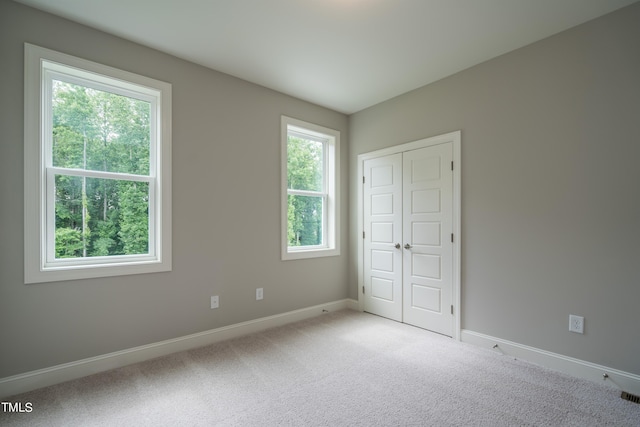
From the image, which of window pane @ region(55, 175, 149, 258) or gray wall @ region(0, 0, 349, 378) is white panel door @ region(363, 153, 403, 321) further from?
window pane @ region(55, 175, 149, 258)

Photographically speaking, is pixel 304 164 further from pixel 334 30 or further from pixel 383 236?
pixel 334 30

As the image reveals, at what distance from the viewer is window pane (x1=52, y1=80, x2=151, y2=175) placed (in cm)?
235

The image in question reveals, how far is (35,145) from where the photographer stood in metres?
2.16

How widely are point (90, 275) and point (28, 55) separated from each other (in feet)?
5.46

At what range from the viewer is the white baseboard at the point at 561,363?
214 cm

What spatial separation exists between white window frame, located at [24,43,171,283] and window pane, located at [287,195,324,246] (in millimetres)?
1476

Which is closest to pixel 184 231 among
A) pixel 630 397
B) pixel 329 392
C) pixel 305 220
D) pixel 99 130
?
pixel 99 130

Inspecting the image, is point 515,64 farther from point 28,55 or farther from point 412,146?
point 28,55

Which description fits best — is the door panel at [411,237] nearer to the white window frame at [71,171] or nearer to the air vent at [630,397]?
the air vent at [630,397]

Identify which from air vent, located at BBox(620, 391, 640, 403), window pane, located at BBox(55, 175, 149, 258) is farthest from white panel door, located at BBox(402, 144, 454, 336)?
window pane, located at BBox(55, 175, 149, 258)

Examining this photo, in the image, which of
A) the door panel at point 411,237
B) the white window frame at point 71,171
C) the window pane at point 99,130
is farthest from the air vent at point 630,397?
the window pane at point 99,130

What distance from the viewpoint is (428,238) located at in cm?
336

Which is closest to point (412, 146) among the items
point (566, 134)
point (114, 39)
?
point (566, 134)

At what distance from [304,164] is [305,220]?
0.75 m
